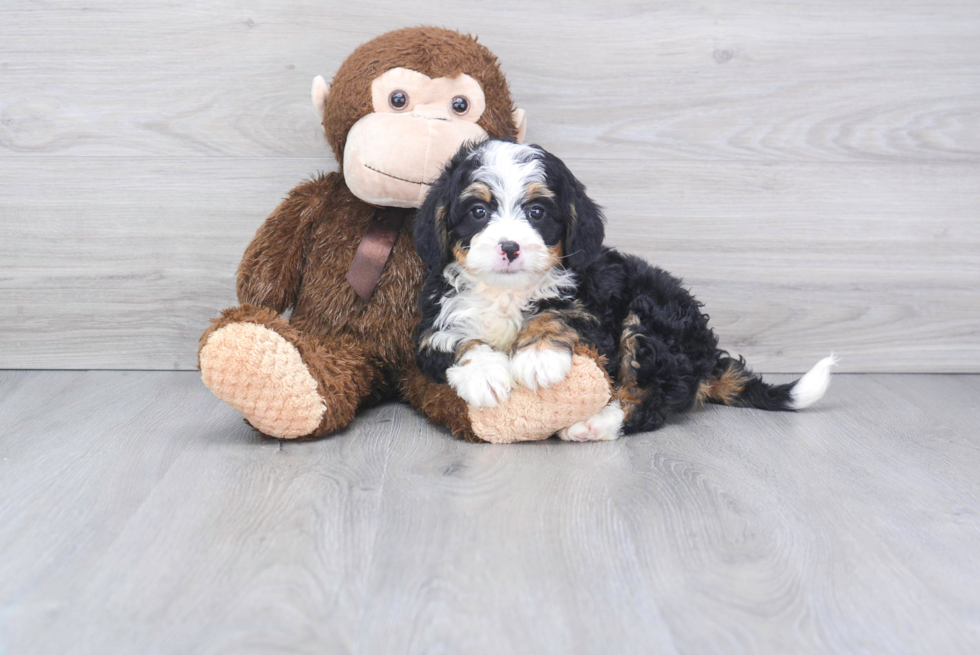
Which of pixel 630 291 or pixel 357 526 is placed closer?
pixel 357 526

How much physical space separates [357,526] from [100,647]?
0.42m

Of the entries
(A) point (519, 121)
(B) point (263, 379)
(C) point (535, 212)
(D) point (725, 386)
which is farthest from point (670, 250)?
(B) point (263, 379)

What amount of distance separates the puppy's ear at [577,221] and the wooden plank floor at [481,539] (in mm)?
419

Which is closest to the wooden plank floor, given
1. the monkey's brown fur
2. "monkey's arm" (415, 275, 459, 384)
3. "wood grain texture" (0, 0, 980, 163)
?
"monkey's arm" (415, 275, 459, 384)

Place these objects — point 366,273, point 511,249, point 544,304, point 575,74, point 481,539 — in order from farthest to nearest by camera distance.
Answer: point 575,74
point 366,273
point 544,304
point 511,249
point 481,539

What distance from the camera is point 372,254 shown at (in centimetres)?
193

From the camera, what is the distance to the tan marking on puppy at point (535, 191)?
156 cm

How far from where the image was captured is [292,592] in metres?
1.10

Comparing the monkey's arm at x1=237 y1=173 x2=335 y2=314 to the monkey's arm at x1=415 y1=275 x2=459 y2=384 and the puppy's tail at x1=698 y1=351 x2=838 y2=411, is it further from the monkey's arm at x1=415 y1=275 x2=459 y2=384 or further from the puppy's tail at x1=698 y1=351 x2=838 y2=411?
the puppy's tail at x1=698 y1=351 x2=838 y2=411

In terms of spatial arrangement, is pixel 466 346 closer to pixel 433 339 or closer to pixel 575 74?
pixel 433 339

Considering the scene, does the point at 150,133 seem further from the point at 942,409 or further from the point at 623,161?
the point at 942,409

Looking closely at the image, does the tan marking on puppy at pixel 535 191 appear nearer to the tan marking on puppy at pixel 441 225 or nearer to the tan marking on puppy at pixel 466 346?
the tan marking on puppy at pixel 441 225

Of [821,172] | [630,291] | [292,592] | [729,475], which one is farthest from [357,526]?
[821,172]

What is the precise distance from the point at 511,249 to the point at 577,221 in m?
0.19
